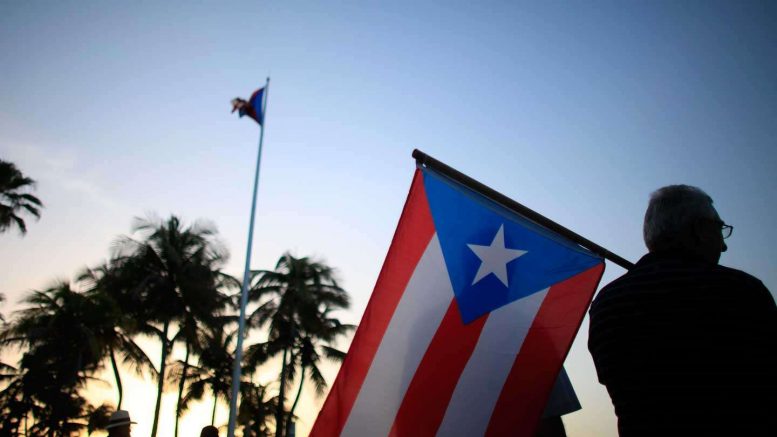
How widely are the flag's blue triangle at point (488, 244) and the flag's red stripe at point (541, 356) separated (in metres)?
0.09

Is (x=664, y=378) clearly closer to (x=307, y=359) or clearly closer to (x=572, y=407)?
(x=572, y=407)

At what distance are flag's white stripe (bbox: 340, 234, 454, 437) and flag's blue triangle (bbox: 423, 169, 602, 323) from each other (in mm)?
101

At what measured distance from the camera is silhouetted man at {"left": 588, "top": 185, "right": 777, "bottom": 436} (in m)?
1.25

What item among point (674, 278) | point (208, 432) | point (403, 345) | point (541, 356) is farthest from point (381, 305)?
point (208, 432)

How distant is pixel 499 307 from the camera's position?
8.57 ft

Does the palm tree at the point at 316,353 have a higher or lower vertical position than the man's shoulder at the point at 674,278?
higher

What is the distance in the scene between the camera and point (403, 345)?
99.6 inches

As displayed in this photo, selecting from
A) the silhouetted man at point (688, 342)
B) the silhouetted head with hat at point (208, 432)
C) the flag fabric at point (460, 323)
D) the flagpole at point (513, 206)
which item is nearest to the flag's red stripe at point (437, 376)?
the flag fabric at point (460, 323)

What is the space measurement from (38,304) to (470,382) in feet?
86.2

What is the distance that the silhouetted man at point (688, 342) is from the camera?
1.25m

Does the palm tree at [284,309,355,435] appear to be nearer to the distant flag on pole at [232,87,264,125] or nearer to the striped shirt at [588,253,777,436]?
the distant flag on pole at [232,87,264,125]

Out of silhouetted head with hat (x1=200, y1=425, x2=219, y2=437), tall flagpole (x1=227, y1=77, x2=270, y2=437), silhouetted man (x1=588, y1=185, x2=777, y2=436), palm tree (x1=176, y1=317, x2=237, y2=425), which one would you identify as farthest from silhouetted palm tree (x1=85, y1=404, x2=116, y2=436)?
silhouetted man (x1=588, y1=185, x2=777, y2=436)

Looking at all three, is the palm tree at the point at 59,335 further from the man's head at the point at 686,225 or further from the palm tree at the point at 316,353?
the man's head at the point at 686,225

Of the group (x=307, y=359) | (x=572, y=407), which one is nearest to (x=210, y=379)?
(x=307, y=359)
